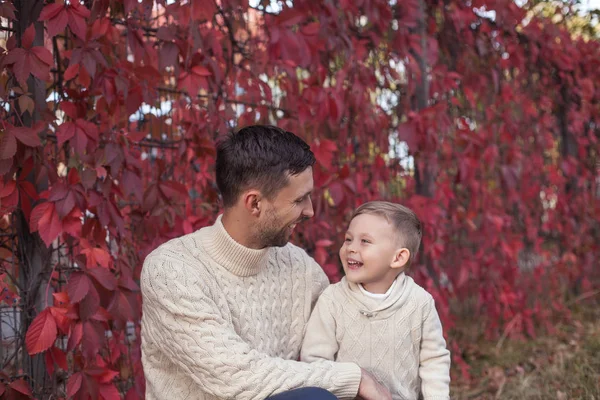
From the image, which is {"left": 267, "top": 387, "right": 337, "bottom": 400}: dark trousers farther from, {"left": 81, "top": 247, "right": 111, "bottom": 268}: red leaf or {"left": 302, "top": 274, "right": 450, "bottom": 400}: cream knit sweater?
{"left": 81, "top": 247, "right": 111, "bottom": 268}: red leaf

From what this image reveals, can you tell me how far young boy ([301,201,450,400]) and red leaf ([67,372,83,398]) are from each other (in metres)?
0.71

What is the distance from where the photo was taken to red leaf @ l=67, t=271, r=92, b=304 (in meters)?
2.16

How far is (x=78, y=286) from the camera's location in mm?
2180

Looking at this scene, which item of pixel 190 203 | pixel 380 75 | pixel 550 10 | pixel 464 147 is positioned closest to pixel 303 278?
pixel 190 203

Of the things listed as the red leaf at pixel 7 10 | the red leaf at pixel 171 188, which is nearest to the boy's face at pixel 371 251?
the red leaf at pixel 171 188

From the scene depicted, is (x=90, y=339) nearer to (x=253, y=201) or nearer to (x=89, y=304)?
(x=89, y=304)

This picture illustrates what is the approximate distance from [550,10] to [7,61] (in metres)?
5.06

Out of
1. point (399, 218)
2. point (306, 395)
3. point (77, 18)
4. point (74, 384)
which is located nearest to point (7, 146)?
point (77, 18)

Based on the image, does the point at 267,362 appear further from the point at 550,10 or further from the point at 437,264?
the point at 550,10

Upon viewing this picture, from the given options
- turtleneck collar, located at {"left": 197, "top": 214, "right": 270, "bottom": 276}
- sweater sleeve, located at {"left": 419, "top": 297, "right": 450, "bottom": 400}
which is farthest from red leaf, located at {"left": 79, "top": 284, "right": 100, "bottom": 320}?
sweater sleeve, located at {"left": 419, "top": 297, "right": 450, "bottom": 400}

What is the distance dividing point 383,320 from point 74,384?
1.00 metres

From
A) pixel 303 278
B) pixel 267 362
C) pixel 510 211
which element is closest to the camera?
pixel 267 362

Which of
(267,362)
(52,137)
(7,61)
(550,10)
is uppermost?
(550,10)

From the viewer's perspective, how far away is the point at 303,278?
2447mm
